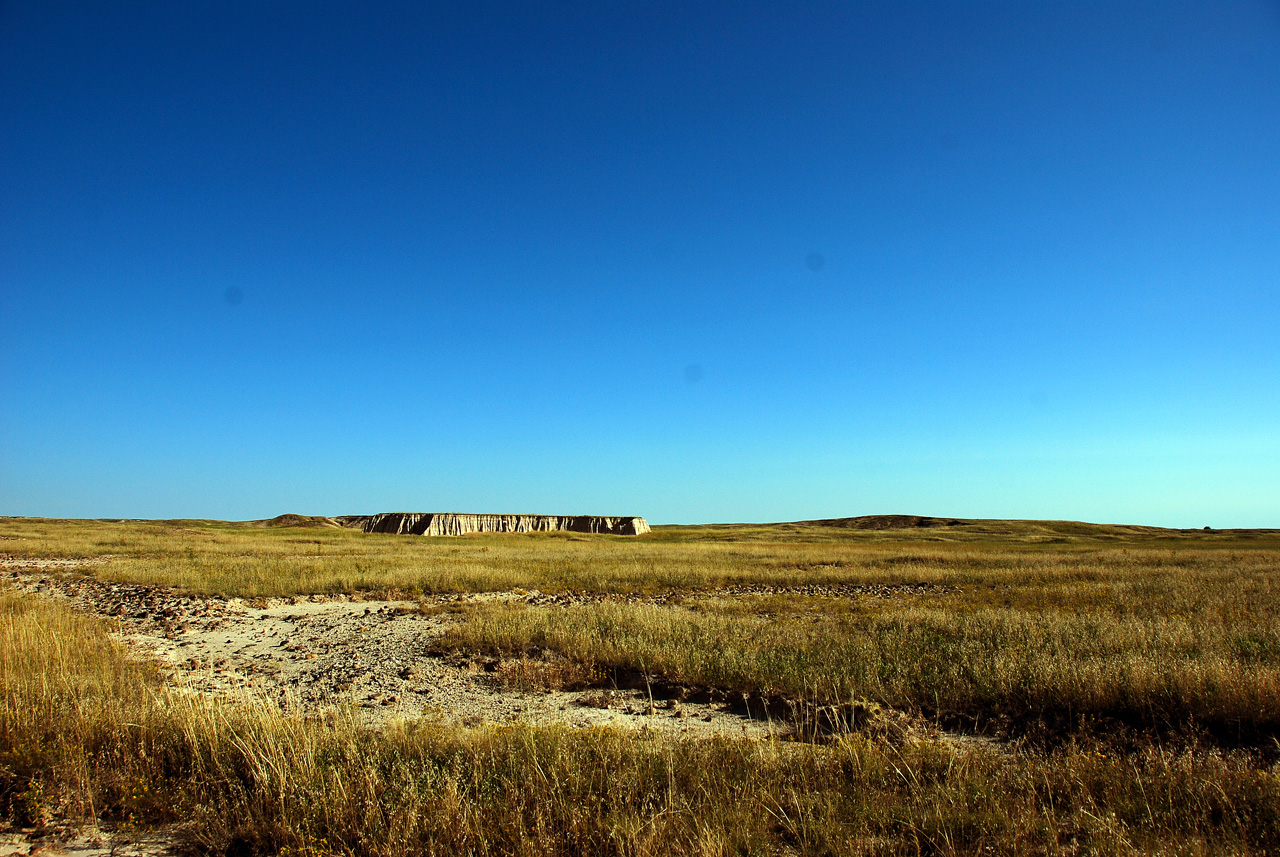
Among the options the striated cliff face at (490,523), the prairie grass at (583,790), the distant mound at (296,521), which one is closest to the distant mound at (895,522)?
the striated cliff face at (490,523)

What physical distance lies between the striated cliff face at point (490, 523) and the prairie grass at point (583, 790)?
7463 cm

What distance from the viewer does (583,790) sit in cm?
496

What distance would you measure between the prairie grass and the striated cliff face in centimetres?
7463

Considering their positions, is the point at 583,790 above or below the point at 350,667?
above

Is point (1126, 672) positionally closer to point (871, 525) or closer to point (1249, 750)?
point (1249, 750)

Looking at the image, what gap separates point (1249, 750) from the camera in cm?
614

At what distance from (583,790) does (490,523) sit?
86465 mm

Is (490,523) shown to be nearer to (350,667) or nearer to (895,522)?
(895,522)

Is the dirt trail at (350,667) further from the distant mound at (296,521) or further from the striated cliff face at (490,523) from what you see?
the distant mound at (296,521)

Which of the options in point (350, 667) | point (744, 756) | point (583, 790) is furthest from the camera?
point (350, 667)

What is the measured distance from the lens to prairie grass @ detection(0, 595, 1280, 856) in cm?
418

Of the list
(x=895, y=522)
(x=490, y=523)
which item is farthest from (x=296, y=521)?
(x=895, y=522)

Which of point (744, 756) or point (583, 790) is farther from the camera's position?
point (744, 756)

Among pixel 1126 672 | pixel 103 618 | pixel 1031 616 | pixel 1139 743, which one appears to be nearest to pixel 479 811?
pixel 1139 743
